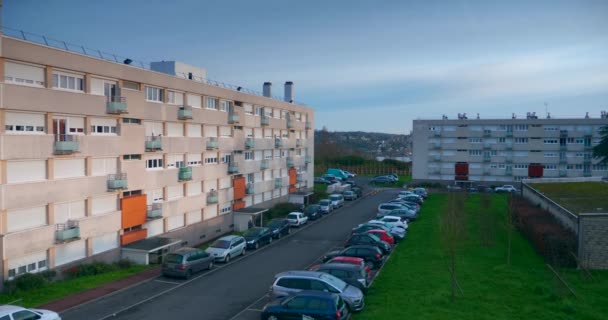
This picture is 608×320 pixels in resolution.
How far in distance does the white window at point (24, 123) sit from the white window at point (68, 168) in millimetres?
1702

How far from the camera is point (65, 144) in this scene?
22.8 meters

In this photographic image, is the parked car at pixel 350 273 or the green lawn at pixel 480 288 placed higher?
the parked car at pixel 350 273

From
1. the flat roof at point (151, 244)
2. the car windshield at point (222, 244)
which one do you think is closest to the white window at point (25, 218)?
the flat roof at point (151, 244)

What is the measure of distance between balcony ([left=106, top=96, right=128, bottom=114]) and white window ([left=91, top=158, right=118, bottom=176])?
8.36 ft

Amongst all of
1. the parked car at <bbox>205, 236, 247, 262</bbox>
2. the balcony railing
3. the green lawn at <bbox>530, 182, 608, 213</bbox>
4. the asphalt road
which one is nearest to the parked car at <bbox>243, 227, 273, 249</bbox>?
the asphalt road

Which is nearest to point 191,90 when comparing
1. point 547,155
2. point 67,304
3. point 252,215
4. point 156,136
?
point 156,136

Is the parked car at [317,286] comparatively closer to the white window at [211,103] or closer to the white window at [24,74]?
the white window at [24,74]

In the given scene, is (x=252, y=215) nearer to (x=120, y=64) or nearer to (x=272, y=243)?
(x=272, y=243)

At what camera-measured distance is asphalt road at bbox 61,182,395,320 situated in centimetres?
1817

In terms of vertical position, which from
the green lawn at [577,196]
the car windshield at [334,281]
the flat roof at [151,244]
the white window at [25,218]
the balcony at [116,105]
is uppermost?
the balcony at [116,105]

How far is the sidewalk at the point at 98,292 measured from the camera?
18969 mm

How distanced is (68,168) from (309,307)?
572 inches

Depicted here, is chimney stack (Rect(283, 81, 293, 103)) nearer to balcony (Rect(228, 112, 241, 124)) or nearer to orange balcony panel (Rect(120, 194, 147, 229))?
balcony (Rect(228, 112, 241, 124))

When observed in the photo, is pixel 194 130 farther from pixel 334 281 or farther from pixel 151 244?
pixel 334 281
